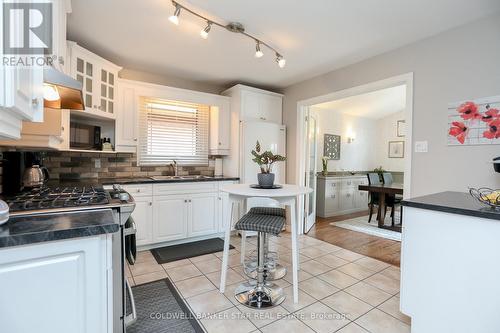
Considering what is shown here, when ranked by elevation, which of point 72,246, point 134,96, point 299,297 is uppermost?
point 134,96

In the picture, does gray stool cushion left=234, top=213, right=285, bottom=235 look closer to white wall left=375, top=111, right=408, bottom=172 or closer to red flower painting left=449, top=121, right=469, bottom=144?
red flower painting left=449, top=121, right=469, bottom=144

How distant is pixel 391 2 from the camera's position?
1890 millimetres

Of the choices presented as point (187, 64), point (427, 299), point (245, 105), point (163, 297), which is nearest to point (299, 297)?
point (427, 299)

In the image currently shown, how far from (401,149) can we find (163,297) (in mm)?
6066

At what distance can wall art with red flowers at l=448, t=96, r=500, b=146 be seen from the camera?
6.59ft

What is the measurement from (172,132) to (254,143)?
48.4 inches

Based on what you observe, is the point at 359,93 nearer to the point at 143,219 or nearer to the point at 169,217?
the point at 169,217

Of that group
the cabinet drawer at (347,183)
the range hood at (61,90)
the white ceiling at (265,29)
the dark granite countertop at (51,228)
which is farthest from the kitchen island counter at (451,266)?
the cabinet drawer at (347,183)

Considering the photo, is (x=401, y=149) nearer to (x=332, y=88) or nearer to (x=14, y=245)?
(x=332, y=88)

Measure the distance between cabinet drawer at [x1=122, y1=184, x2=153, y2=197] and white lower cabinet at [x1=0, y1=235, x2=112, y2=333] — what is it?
2006mm

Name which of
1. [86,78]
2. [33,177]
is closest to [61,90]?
[33,177]

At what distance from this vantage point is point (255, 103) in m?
3.82

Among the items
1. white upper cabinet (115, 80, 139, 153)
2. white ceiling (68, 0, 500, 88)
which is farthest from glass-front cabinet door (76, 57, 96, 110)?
white upper cabinet (115, 80, 139, 153)

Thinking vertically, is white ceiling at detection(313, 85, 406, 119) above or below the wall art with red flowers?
above
